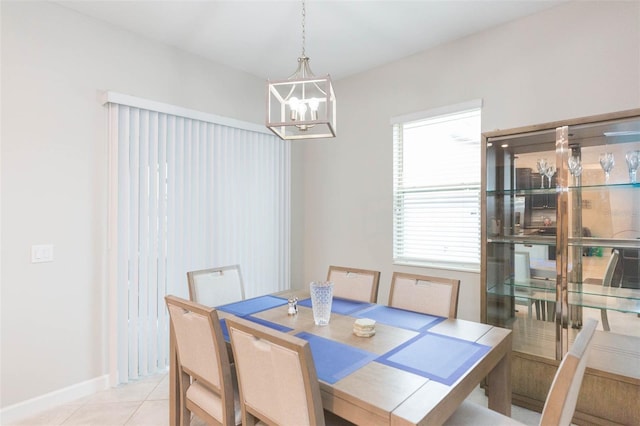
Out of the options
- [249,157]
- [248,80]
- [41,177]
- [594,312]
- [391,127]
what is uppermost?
[248,80]

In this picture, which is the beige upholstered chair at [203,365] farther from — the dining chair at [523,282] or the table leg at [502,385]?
the dining chair at [523,282]

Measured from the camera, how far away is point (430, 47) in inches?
125

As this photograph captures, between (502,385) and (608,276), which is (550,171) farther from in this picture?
(502,385)

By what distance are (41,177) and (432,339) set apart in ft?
9.17

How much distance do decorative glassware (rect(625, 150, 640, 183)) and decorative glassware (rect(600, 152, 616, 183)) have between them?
0.08m

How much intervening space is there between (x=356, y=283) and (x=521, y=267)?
4.08 feet

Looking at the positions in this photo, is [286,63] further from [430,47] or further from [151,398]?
[151,398]

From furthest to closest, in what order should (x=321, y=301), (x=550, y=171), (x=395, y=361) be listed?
(x=550, y=171) → (x=321, y=301) → (x=395, y=361)

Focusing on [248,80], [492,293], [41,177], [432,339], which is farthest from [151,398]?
[248,80]

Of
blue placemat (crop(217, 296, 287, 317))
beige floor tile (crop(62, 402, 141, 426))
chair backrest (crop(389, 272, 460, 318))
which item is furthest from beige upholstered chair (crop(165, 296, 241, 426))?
chair backrest (crop(389, 272, 460, 318))

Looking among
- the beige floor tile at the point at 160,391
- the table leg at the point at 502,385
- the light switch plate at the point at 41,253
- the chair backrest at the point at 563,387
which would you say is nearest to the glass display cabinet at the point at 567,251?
the table leg at the point at 502,385

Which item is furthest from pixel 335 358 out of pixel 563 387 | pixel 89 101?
pixel 89 101

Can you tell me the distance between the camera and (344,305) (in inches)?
90.4

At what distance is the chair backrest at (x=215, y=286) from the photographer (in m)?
2.45
